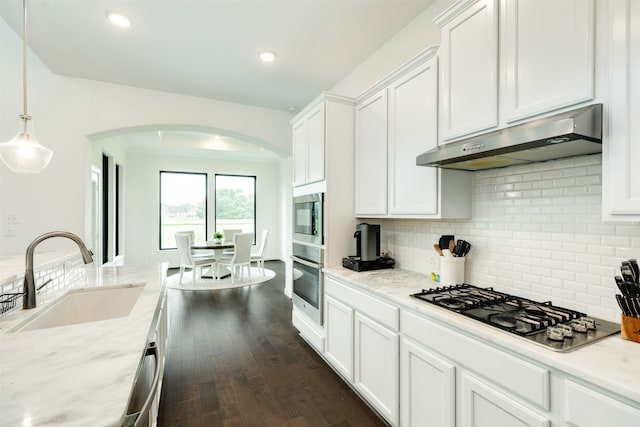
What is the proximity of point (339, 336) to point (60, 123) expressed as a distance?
3.75 metres

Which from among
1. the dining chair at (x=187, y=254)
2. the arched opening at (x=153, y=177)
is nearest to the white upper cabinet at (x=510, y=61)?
the arched opening at (x=153, y=177)

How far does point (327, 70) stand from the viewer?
3229 millimetres

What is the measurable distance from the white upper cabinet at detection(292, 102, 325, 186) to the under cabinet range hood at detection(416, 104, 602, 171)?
116 centimetres

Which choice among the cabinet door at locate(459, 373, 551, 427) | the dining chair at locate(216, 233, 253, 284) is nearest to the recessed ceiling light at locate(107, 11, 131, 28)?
the cabinet door at locate(459, 373, 551, 427)

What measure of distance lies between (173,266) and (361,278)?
254 inches

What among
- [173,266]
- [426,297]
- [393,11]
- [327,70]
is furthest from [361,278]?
[173,266]

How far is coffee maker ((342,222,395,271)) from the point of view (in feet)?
8.32

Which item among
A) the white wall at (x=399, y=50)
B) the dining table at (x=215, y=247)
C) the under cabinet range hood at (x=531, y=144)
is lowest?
the dining table at (x=215, y=247)

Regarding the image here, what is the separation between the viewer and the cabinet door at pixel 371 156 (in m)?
2.40

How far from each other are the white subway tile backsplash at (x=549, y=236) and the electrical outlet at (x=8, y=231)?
168 inches

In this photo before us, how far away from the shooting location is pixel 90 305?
72.5 inches

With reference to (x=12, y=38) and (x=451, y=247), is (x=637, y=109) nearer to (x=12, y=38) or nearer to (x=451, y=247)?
(x=451, y=247)

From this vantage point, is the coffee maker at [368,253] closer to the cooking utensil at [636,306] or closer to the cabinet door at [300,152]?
the cabinet door at [300,152]

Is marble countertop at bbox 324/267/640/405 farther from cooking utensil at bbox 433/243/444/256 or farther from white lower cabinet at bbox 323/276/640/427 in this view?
cooking utensil at bbox 433/243/444/256
